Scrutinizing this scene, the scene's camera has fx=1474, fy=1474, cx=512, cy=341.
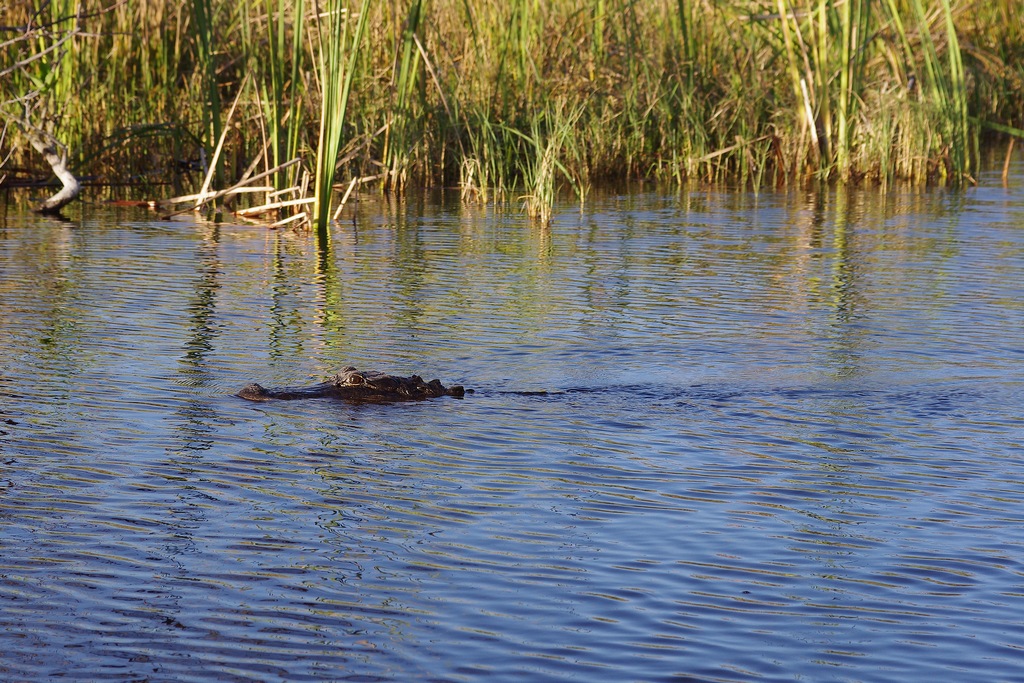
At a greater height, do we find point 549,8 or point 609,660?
point 549,8

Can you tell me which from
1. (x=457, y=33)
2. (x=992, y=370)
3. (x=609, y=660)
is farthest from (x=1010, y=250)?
(x=609, y=660)

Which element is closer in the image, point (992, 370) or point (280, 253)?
point (992, 370)

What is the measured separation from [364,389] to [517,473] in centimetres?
125

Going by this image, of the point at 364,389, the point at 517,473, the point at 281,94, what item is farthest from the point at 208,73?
the point at 517,473

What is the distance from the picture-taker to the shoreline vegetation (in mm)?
13859

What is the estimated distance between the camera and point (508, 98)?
1468 cm

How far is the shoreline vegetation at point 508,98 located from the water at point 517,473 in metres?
3.70

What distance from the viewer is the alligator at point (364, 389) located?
6492mm

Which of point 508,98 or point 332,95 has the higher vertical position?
point 508,98

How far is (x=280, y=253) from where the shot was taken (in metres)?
11.3

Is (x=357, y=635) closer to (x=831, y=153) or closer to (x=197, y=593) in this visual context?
(x=197, y=593)

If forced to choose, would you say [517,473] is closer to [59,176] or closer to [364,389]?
[364,389]

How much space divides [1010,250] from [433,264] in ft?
14.4

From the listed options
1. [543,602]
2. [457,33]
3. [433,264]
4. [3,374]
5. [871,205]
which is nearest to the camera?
[543,602]
